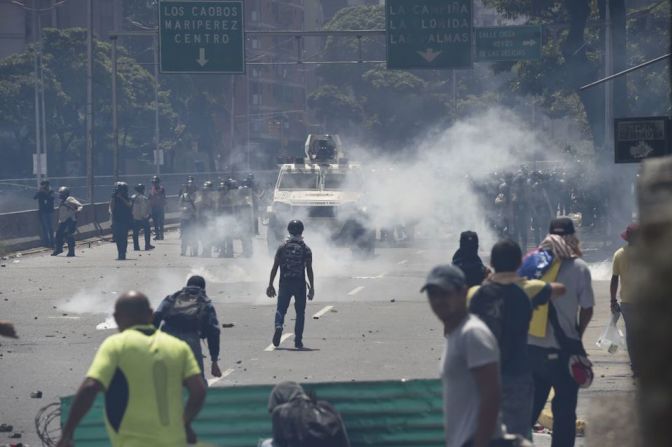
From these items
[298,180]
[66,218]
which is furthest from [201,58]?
[66,218]

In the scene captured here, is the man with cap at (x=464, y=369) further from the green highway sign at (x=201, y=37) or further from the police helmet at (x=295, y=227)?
the green highway sign at (x=201, y=37)

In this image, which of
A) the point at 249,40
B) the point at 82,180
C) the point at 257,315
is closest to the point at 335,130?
the point at 249,40

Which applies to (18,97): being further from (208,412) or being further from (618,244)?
(208,412)

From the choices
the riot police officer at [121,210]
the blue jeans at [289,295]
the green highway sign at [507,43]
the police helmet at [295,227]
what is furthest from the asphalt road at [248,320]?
the green highway sign at [507,43]

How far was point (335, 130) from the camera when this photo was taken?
102 meters

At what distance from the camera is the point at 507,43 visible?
112ft

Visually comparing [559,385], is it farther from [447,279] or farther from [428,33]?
[428,33]

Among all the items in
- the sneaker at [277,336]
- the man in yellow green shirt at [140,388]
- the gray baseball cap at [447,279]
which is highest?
the gray baseball cap at [447,279]

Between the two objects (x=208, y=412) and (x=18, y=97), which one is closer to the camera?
(x=208, y=412)

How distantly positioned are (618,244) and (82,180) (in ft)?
101

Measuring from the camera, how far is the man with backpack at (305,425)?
6.65m

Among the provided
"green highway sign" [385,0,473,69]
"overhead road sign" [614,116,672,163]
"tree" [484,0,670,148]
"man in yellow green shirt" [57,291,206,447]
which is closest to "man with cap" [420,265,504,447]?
"man in yellow green shirt" [57,291,206,447]

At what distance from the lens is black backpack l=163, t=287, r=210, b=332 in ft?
28.3

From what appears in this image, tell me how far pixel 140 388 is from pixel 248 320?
12.9 m
